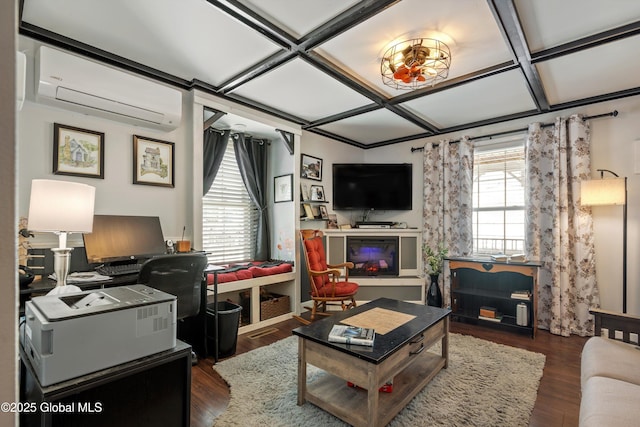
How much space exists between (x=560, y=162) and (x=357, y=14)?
2.90 meters

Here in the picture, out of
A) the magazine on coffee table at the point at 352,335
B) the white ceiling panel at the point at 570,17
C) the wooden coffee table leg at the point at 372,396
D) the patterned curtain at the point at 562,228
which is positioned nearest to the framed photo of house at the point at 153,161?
the magazine on coffee table at the point at 352,335

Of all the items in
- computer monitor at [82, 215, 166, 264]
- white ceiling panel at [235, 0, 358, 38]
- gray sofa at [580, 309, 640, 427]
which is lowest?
gray sofa at [580, 309, 640, 427]

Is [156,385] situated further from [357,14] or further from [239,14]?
[357,14]

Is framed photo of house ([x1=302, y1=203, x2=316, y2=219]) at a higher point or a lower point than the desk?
higher

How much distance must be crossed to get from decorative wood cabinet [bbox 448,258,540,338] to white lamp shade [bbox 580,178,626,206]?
0.81 metres

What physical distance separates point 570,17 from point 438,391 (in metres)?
2.60

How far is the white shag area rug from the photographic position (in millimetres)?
1867

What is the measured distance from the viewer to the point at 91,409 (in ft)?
3.79

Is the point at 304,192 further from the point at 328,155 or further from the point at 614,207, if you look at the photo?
the point at 614,207

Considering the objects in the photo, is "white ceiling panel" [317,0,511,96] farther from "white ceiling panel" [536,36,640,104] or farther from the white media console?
the white media console

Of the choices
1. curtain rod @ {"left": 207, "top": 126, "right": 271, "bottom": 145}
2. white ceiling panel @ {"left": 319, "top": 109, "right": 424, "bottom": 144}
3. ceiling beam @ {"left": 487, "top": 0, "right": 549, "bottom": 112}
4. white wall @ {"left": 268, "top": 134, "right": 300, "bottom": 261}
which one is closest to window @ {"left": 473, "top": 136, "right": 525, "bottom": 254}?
white ceiling panel @ {"left": 319, "top": 109, "right": 424, "bottom": 144}

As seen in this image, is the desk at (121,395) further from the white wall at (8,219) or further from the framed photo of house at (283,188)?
the framed photo of house at (283,188)

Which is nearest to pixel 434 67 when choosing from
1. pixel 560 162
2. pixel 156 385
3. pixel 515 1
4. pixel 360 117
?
pixel 515 1

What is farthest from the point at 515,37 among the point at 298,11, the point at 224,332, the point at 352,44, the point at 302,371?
the point at 224,332
